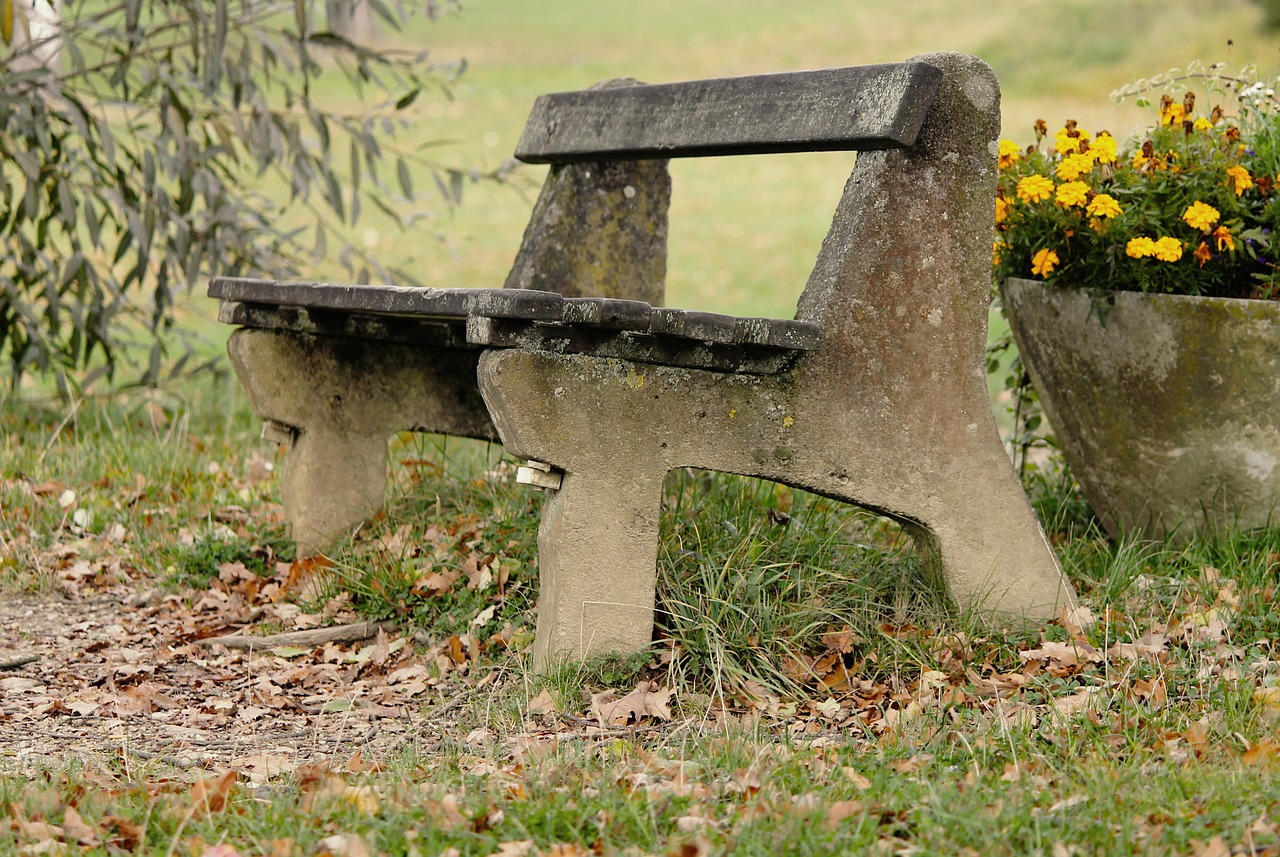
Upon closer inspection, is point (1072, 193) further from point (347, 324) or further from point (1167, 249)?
point (347, 324)

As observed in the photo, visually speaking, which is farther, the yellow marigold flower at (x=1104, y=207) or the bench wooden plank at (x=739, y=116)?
the yellow marigold flower at (x=1104, y=207)

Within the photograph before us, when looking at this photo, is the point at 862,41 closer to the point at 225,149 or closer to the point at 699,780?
the point at 225,149

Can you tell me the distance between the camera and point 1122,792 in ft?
8.33

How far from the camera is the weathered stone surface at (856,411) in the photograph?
3311mm

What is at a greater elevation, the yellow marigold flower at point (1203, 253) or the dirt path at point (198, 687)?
the yellow marigold flower at point (1203, 253)

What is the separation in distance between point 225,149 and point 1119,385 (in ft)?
12.7

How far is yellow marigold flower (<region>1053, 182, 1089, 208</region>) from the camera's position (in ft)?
12.7

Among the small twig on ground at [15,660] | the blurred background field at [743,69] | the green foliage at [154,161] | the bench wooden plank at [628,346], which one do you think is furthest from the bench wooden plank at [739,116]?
the blurred background field at [743,69]

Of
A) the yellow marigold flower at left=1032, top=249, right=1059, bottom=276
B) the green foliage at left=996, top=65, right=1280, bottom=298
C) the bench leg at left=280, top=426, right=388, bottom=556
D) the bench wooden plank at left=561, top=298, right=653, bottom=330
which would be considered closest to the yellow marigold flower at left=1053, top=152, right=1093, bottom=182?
the green foliage at left=996, top=65, right=1280, bottom=298

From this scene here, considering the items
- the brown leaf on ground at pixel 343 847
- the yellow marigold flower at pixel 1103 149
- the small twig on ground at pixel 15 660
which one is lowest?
the brown leaf on ground at pixel 343 847

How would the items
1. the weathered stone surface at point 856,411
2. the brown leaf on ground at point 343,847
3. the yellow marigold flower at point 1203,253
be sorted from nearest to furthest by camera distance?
1. the brown leaf on ground at point 343,847
2. the weathered stone surface at point 856,411
3. the yellow marigold flower at point 1203,253

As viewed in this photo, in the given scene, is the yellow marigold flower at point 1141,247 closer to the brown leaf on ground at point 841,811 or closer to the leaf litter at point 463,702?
the leaf litter at point 463,702

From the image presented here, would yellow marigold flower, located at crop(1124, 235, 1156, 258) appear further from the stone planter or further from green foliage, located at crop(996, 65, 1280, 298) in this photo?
the stone planter

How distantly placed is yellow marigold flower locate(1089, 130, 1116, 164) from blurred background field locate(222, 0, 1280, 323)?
5163 millimetres
